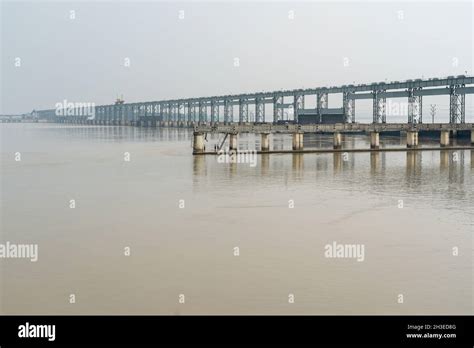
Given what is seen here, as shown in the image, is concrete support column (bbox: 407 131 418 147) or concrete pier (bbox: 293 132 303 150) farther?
concrete support column (bbox: 407 131 418 147)

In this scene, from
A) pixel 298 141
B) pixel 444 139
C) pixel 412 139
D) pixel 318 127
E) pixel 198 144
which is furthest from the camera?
pixel 444 139

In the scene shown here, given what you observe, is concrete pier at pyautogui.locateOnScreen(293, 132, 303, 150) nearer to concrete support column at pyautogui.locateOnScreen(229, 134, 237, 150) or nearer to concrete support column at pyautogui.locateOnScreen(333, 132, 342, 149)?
concrete support column at pyautogui.locateOnScreen(333, 132, 342, 149)

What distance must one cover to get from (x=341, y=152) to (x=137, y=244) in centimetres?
4985

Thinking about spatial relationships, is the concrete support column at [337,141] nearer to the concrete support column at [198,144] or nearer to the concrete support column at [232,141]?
the concrete support column at [232,141]

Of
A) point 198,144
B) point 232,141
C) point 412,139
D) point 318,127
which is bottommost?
point 198,144

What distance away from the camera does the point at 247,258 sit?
21828mm

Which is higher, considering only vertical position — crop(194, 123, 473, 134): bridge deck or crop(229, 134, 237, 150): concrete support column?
Result: crop(194, 123, 473, 134): bridge deck

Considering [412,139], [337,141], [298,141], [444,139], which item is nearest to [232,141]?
[298,141]

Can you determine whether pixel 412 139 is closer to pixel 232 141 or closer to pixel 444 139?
pixel 444 139

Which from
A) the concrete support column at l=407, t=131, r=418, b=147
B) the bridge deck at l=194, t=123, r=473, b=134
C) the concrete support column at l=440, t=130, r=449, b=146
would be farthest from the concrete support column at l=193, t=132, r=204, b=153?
the concrete support column at l=440, t=130, r=449, b=146

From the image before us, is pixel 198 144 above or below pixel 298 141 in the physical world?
below

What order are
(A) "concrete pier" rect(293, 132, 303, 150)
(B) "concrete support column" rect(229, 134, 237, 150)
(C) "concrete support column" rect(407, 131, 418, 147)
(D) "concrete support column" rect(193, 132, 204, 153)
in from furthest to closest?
1. (C) "concrete support column" rect(407, 131, 418, 147)
2. (A) "concrete pier" rect(293, 132, 303, 150)
3. (D) "concrete support column" rect(193, 132, 204, 153)
4. (B) "concrete support column" rect(229, 134, 237, 150)

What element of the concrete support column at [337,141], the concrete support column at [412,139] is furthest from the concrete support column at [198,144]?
the concrete support column at [412,139]

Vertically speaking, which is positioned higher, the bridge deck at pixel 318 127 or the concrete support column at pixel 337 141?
the bridge deck at pixel 318 127
